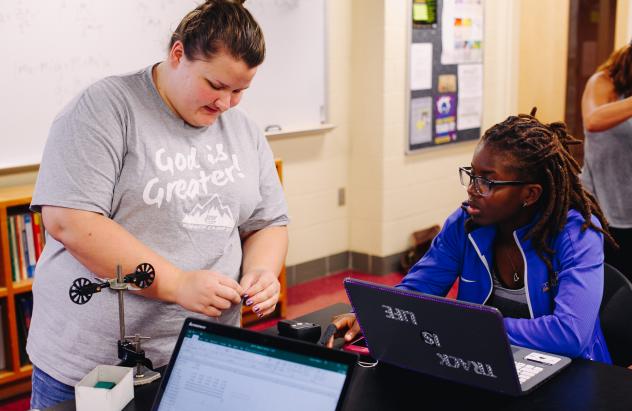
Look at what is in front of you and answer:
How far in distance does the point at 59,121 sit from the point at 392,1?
10.9 ft

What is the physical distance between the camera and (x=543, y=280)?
6.13ft

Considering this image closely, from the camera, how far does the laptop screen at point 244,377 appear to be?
115 centimetres

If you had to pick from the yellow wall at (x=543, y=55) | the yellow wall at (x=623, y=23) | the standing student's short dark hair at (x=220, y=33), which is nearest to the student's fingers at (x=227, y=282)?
the standing student's short dark hair at (x=220, y=33)

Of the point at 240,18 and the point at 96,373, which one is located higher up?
the point at 240,18

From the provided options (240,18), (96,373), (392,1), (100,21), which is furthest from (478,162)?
(392,1)

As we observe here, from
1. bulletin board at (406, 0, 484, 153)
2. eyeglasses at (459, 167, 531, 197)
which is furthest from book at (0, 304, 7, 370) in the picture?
bulletin board at (406, 0, 484, 153)

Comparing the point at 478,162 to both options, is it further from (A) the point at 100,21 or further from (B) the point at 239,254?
(A) the point at 100,21

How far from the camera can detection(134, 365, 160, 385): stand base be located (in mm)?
1524

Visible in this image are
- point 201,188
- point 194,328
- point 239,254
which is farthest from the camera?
point 239,254

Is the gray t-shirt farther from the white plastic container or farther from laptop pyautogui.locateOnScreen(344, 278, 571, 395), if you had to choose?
laptop pyautogui.locateOnScreen(344, 278, 571, 395)

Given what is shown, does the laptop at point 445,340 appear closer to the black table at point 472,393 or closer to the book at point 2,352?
the black table at point 472,393

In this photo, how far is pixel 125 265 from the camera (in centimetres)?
153

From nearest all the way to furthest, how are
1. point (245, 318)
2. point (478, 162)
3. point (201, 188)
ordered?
1. point (201, 188)
2. point (478, 162)
3. point (245, 318)

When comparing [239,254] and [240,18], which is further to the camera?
[239,254]
